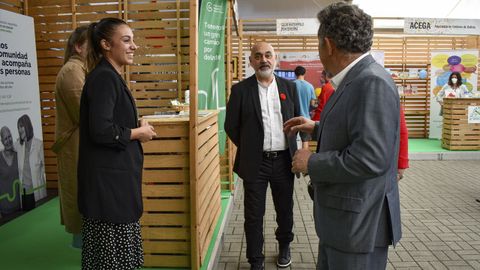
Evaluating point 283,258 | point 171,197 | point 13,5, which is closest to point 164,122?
point 171,197

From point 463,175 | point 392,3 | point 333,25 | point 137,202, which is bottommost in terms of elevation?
point 463,175

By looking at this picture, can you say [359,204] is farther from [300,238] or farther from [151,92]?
[151,92]

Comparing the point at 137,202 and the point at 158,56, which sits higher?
the point at 158,56

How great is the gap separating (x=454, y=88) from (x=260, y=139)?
9.08 m

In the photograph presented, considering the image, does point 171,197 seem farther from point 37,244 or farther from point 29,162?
point 29,162


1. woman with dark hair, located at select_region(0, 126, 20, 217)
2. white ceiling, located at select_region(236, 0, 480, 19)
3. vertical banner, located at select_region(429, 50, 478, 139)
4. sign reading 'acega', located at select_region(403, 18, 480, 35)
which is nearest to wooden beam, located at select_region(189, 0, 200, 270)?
woman with dark hair, located at select_region(0, 126, 20, 217)

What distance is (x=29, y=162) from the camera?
201 inches

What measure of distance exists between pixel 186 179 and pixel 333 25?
1776 mm

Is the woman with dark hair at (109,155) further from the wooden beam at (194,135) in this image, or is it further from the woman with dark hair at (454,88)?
the woman with dark hair at (454,88)

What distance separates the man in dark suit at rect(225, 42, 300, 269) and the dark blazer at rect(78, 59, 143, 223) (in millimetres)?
1389

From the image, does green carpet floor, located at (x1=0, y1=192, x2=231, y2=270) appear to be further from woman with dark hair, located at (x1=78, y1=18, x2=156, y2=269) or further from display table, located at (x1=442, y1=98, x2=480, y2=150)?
display table, located at (x1=442, y1=98, x2=480, y2=150)

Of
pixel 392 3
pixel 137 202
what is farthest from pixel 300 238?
pixel 392 3

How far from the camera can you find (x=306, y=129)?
7.54 feet

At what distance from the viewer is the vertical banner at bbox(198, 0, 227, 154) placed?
373 centimetres
